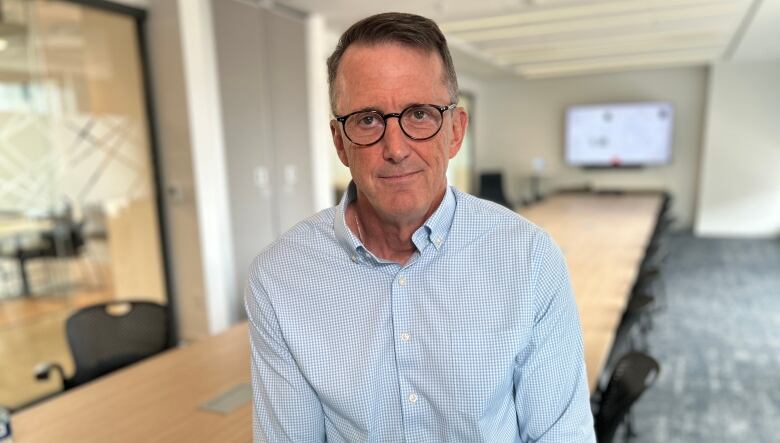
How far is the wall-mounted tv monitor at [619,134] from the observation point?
31.9 ft

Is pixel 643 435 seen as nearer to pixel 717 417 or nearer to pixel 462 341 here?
pixel 717 417

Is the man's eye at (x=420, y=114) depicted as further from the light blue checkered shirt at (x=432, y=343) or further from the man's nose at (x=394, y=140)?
the light blue checkered shirt at (x=432, y=343)

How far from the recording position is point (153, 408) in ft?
6.00

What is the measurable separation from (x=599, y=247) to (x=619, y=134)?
6154mm

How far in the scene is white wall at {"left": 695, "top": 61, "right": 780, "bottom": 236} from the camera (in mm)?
8789

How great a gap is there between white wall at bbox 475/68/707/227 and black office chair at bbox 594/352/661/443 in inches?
358

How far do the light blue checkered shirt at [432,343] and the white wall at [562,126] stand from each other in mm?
10148

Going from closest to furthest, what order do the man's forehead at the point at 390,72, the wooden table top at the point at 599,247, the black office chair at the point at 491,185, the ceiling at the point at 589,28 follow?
the man's forehead at the point at 390,72 → the wooden table top at the point at 599,247 → the ceiling at the point at 589,28 → the black office chair at the point at 491,185

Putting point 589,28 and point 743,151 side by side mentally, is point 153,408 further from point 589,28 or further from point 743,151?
point 743,151

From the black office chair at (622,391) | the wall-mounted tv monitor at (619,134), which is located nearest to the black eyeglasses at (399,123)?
the black office chair at (622,391)

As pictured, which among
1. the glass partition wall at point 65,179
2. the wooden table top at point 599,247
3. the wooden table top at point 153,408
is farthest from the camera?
the glass partition wall at point 65,179

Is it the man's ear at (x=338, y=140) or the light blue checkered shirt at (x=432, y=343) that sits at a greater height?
the man's ear at (x=338, y=140)

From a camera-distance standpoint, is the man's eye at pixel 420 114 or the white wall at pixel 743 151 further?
the white wall at pixel 743 151

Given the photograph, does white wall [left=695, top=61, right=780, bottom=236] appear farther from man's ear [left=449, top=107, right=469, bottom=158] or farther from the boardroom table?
man's ear [left=449, top=107, right=469, bottom=158]
